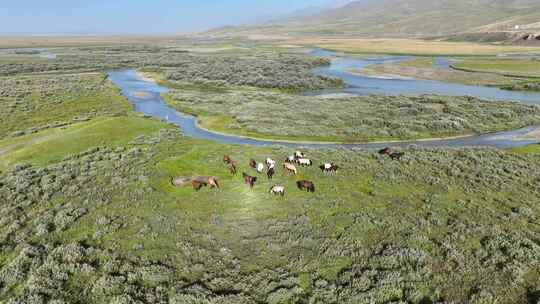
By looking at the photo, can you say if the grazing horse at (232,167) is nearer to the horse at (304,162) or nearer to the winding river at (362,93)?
the horse at (304,162)

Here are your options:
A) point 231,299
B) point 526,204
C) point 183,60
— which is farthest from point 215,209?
point 183,60

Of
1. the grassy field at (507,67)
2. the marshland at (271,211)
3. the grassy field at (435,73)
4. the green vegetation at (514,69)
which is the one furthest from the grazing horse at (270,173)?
the grassy field at (507,67)

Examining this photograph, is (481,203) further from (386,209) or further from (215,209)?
(215,209)

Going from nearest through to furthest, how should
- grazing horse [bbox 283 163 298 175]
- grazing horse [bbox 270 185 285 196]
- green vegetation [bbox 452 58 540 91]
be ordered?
grazing horse [bbox 270 185 285 196], grazing horse [bbox 283 163 298 175], green vegetation [bbox 452 58 540 91]

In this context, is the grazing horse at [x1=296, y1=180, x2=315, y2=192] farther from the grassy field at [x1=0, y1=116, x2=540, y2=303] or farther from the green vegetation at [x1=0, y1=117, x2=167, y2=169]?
the green vegetation at [x1=0, y1=117, x2=167, y2=169]

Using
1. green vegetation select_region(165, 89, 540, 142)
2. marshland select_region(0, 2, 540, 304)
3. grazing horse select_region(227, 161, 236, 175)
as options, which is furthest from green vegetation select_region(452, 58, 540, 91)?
grazing horse select_region(227, 161, 236, 175)
